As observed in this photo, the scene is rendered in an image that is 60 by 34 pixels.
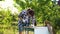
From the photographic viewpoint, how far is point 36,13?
1050 cm

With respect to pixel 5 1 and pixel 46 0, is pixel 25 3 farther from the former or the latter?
pixel 5 1

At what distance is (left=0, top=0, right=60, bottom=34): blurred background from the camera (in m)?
9.83

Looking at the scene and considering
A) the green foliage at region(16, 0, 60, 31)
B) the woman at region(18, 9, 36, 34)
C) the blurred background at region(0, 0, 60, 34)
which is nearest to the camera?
the woman at region(18, 9, 36, 34)

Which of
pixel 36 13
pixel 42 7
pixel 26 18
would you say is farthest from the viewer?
pixel 36 13

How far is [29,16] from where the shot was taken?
5.75 metres

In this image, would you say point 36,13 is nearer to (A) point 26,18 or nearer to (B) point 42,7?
(B) point 42,7

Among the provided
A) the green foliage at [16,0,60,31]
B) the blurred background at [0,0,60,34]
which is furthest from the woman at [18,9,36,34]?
the green foliage at [16,0,60,31]

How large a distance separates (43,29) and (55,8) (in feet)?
17.5

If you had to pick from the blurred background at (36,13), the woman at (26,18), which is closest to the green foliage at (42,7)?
the blurred background at (36,13)

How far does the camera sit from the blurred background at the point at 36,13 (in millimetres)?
9828

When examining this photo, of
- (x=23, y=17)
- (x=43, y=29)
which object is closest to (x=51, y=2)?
(x=23, y=17)

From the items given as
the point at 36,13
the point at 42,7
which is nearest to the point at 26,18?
the point at 42,7

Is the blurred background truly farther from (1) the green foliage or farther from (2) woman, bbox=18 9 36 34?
(2) woman, bbox=18 9 36 34

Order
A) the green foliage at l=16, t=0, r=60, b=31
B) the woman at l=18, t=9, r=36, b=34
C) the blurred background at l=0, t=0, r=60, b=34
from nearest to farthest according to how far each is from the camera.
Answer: the woman at l=18, t=9, r=36, b=34, the blurred background at l=0, t=0, r=60, b=34, the green foliage at l=16, t=0, r=60, b=31
